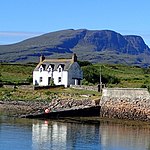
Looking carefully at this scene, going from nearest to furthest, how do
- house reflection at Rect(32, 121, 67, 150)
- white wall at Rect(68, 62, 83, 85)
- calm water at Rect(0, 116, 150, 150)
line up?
calm water at Rect(0, 116, 150, 150)
house reflection at Rect(32, 121, 67, 150)
white wall at Rect(68, 62, 83, 85)

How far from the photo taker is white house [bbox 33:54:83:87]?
81375mm

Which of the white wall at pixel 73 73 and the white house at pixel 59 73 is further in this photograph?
the white wall at pixel 73 73

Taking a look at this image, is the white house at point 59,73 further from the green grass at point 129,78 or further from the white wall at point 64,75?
the green grass at point 129,78

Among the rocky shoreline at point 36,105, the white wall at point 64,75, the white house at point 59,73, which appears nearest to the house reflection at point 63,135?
the rocky shoreline at point 36,105

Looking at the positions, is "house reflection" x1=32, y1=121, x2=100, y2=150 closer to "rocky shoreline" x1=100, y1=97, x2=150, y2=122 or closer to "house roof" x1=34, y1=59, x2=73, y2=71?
"rocky shoreline" x1=100, y1=97, x2=150, y2=122

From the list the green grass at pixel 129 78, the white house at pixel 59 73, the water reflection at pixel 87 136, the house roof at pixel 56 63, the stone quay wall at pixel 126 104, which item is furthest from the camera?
the green grass at pixel 129 78

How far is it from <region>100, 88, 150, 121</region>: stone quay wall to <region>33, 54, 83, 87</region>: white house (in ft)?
77.8

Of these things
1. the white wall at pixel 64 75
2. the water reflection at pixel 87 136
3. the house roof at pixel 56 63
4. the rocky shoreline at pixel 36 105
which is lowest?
the water reflection at pixel 87 136

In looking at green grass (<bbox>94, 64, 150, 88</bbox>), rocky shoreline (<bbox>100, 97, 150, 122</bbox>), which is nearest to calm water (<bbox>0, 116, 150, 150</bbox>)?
rocky shoreline (<bbox>100, 97, 150, 122</bbox>)

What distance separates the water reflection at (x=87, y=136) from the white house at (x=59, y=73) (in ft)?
99.6

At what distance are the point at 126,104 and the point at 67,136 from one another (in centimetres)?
1400

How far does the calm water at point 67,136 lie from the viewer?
38.0 meters

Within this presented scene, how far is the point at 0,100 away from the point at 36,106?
567 centimetres

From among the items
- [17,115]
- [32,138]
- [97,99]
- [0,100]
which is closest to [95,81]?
[0,100]
